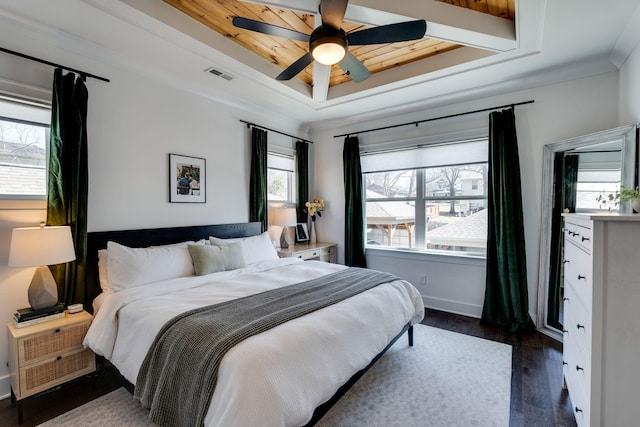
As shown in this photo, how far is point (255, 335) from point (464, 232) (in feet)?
10.9

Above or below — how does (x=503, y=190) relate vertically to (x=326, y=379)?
above

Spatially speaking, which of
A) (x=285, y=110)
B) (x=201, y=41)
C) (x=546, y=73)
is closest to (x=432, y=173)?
(x=546, y=73)

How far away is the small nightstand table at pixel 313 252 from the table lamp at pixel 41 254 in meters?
2.38

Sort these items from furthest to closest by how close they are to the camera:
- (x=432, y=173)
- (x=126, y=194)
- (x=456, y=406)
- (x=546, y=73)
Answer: (x=432, y=173) < (x=546, y=73) < (x=126, y=194) < (x=456, y=406)

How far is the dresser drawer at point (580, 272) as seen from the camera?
149cm

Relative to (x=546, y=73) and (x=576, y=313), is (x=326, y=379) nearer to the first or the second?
(x=576, y=313)

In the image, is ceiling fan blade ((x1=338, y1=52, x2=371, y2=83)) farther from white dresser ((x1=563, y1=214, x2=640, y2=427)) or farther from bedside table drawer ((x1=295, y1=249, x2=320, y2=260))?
bedside table drawer ((x1=295, y1=249, x2=320, y2=260))

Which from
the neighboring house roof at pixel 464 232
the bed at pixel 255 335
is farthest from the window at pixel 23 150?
the neighboring house roof at pixel 464 232

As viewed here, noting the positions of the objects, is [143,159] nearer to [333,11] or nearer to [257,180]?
[257,180]

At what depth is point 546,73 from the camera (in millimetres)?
3107

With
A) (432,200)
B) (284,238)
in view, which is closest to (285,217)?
(284,238)

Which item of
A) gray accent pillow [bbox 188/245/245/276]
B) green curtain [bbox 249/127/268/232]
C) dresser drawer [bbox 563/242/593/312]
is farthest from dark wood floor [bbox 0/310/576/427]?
green curtain [bbox 249/127/268/232]

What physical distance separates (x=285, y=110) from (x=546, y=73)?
3154 mm

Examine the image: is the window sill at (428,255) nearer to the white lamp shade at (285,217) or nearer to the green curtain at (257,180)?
the white lamp shade at (285,217)
